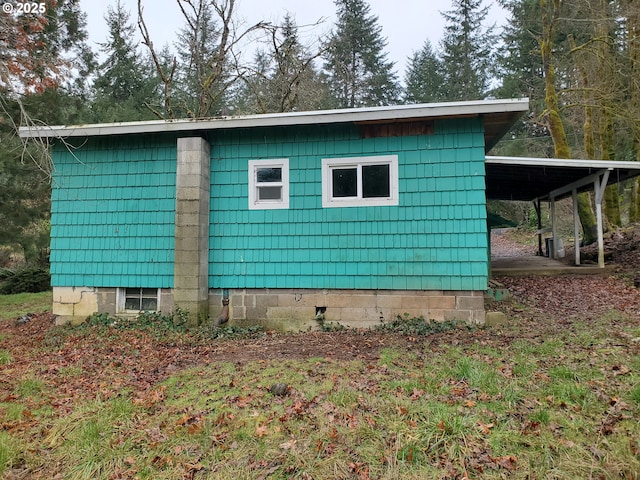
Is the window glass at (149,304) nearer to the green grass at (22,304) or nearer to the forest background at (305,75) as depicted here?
the forest background at (305,75)

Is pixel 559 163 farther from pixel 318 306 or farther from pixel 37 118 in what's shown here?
pixel 37 118

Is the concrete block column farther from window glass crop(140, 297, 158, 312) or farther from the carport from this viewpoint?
the carport

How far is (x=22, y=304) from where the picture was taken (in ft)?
36.0

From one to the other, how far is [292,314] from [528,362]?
3642 millimetres

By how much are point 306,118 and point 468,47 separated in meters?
22.8

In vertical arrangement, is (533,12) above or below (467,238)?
above

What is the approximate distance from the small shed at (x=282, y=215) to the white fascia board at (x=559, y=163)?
1232mm

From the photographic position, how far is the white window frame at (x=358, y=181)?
6379 mm

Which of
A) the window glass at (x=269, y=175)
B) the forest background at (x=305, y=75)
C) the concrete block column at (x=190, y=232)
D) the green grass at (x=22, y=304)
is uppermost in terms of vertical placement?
the forest background at (x=305, y=75)

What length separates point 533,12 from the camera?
46.5 feet

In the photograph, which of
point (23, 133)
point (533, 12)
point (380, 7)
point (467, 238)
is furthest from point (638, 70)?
point (380, 7)

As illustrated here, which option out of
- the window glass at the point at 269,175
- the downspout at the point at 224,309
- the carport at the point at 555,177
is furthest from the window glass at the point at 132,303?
the carport at the point at 555,177

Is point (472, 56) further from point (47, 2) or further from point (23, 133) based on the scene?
point (23, 133)

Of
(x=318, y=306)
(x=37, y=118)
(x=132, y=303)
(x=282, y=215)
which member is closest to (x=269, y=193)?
(x=282, y=215)
